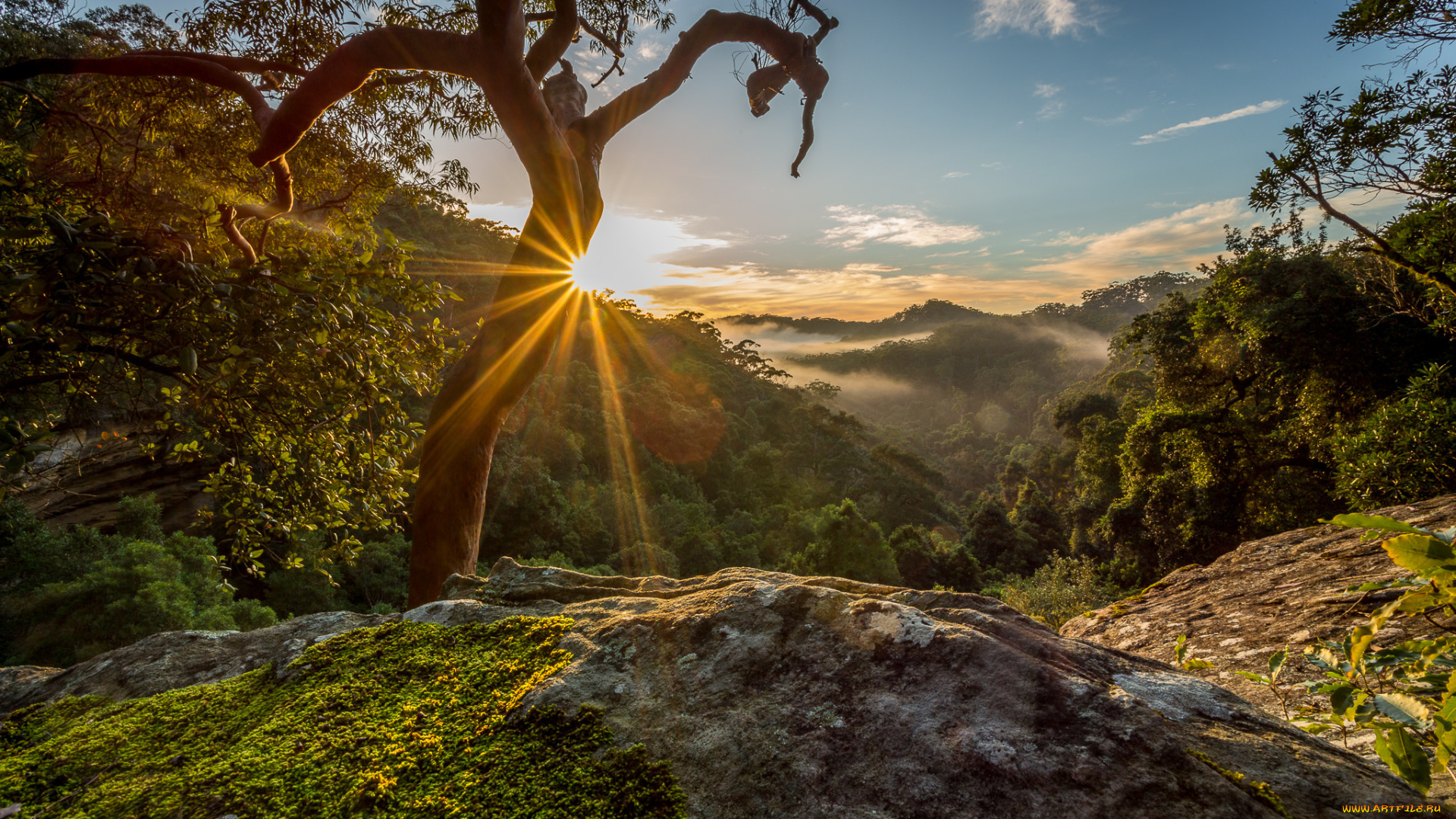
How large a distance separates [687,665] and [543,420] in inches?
1120

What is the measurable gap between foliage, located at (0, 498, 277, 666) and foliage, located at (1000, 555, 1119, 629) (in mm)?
18263

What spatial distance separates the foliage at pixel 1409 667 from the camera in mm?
1119

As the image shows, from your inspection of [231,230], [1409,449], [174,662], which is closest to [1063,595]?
[1409,449]

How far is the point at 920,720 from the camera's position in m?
1.58

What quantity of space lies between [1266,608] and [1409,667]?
2.41 meters

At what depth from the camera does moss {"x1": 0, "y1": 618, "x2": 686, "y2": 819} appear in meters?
1.53

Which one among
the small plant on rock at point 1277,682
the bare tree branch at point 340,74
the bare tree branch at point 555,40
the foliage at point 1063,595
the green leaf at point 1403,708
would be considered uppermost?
the bare tree branch at point 555,40

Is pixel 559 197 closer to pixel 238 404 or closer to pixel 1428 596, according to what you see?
pixel 238 404

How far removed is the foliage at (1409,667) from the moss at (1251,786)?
0.75 ft

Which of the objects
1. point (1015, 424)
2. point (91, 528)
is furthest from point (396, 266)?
point (1015, 424)

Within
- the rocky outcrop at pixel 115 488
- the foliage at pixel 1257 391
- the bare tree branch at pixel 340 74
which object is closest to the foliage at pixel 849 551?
the foliage at pixel 1257 391

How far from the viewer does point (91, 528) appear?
11109 mm

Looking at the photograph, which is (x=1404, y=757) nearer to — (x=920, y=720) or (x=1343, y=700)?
(x=1343, y=700)

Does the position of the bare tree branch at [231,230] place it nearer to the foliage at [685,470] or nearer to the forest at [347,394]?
the forest at [347,394]
